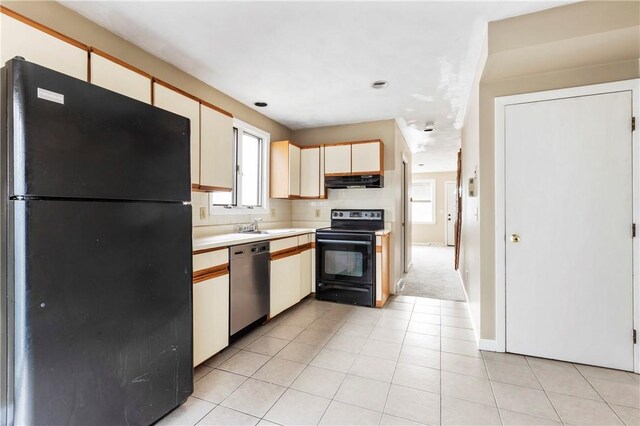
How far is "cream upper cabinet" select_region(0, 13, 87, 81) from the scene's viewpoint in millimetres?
1423

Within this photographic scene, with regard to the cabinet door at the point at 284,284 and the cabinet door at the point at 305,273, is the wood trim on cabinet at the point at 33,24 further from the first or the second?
the cabinet door at the point at 305,273

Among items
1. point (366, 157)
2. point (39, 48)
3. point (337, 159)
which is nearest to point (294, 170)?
point (337, 159)

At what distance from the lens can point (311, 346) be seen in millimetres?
2592

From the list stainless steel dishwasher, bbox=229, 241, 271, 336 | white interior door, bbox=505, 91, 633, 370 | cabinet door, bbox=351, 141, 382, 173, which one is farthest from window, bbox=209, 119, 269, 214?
white interior door, bbox=505, 91, 633, 370

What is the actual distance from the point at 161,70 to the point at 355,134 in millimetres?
2644

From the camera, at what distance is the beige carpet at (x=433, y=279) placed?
13.9ft

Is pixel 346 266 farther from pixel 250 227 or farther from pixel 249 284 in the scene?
pixel 249 284

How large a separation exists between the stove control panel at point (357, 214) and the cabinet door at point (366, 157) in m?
0.60

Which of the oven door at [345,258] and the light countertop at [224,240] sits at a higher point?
the light countertop at [224,240]

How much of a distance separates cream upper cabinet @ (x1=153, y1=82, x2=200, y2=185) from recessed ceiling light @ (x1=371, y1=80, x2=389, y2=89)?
171 cm

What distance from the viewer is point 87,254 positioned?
1.27m

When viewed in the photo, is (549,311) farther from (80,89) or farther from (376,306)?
(80,89)

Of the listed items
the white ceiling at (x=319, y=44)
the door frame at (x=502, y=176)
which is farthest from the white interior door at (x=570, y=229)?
the white ceiling at (x=319, y=44)

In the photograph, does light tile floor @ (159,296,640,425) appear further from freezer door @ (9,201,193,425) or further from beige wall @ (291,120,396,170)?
beige wall @ (291,120,396,170)
